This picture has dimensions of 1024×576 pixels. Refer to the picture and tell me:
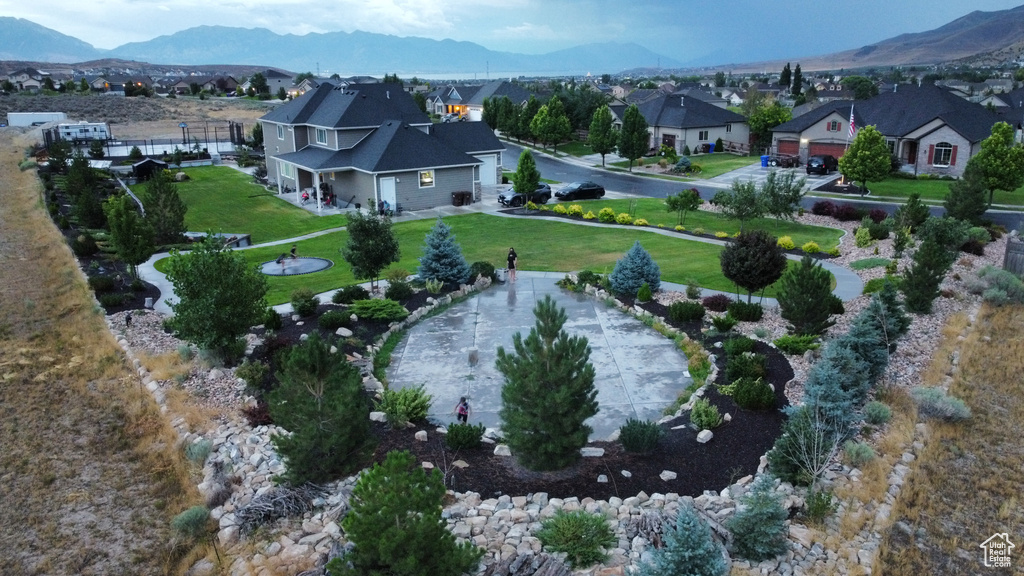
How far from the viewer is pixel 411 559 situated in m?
8.51

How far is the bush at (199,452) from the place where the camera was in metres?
13.9

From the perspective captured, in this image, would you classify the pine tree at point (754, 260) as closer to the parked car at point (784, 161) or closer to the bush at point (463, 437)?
the bush at point (463, 437)

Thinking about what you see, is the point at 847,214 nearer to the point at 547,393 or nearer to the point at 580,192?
the point at 580,192

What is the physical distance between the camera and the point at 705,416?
14.4 m

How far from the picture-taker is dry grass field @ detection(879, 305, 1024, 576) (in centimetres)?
1087

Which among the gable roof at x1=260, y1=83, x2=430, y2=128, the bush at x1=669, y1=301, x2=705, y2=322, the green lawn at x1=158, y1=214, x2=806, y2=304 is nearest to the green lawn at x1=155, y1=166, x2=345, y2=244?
the green lawn at x1=158, y1=214, x2=806, y2=304

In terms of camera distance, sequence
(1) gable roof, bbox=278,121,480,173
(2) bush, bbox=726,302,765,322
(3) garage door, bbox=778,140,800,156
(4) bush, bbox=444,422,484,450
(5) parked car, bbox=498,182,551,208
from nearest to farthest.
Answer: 1. (4) bush, bbox=444,422,484,450
2. (2) bush, bbox=726,302,765,322
3. (1) gable roof, bbox=278,121,480,173
4. (5) parked car, bbox=498,182,551,208
5. (3) garage door, bbox=778,140,800,156

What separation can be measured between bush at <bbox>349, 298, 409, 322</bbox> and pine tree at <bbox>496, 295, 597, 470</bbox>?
9171 mm

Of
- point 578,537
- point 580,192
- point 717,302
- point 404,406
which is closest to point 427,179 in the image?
point 580,192

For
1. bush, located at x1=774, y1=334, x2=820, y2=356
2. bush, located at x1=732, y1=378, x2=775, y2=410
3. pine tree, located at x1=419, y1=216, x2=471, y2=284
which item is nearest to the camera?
bush, located at x1=732, y1=378, x2=775, y2=410

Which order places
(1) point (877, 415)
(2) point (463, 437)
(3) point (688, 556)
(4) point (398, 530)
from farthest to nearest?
1. (1) point (877, 415)
2. (2) point (463, 437)
3. (3) point (688, 556)
4. (4) point (398, 530)

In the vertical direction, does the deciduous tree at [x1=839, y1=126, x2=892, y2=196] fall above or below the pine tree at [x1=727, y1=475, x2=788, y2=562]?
above

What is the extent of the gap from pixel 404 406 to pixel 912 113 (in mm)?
51518

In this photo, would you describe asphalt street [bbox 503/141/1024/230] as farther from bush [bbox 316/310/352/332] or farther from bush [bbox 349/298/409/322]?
bush [bbox 316/310/352/332]
